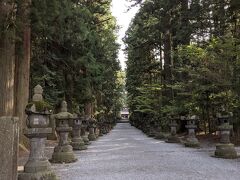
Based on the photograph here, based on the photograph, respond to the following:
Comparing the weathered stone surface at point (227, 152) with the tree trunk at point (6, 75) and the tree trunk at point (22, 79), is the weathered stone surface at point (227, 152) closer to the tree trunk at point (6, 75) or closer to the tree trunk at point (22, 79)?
the tree trunk at point (6, 75)

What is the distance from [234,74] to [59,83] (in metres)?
9.98

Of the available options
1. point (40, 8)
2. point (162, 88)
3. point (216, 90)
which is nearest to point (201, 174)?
point (40, 8)

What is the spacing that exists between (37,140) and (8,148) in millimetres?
3404

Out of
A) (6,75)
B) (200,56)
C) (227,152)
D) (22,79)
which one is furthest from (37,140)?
(200,56)

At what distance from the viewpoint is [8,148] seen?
4.68 meters

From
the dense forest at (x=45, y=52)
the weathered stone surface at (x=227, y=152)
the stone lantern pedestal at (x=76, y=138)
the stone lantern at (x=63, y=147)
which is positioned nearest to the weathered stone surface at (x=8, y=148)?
the dense forest at (x=45, y=52)

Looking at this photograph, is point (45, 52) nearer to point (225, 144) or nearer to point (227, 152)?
point (225, 144)

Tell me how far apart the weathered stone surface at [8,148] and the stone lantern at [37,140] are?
122 inches

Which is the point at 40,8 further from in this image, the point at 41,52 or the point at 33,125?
the point at 41,52

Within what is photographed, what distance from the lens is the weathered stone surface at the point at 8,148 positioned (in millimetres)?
4602

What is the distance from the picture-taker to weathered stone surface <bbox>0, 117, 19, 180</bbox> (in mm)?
4602

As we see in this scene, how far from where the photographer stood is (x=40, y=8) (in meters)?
12.4

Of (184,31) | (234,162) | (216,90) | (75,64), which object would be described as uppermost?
(184,31)

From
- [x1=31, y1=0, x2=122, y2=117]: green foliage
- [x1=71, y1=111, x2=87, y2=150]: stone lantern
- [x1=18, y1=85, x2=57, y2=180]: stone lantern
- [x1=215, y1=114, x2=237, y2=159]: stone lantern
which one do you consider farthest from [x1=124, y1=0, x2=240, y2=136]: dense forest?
[x1=18, y1=85, x2=57, y2=180]: stone lantern
